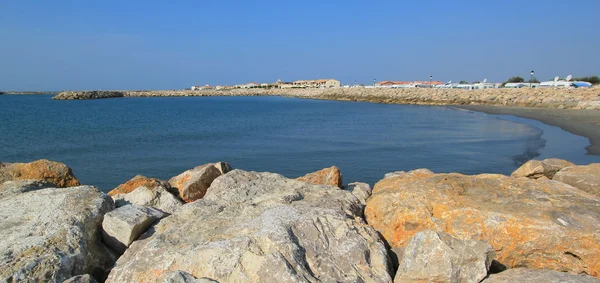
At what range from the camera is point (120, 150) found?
64.7 feet

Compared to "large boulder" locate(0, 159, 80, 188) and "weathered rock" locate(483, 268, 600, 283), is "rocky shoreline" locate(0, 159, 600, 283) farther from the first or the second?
"large boulder" locate(0, 159, 80, 188)

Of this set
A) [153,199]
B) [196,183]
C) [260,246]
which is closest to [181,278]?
[260,246]

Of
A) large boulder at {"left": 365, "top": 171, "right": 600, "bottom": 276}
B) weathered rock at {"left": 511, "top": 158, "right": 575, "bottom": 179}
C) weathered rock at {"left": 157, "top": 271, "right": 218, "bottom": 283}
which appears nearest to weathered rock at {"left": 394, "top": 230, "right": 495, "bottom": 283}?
large boulder at {"left": 365, "top": 171, "right": 600, "bottom": 276}

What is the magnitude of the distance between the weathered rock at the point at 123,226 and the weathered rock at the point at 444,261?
2.82m

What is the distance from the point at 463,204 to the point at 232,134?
22.8 m

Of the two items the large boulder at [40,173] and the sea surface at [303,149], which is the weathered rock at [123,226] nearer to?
the large boulder at [40,173]

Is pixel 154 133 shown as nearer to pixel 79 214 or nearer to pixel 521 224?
pixel 79 214

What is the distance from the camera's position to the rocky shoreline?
366 centimetres

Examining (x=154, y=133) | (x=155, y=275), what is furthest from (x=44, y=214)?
(x=154, y=133)

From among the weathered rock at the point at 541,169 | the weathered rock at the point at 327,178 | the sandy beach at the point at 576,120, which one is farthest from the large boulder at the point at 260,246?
the sandy beach at the point at 576,120

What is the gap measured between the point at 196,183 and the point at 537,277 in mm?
4898

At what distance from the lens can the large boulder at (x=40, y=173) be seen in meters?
6.66

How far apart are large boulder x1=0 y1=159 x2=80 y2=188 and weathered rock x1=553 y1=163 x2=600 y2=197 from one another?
8096mm

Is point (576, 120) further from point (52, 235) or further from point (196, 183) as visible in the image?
point (52, 235)
